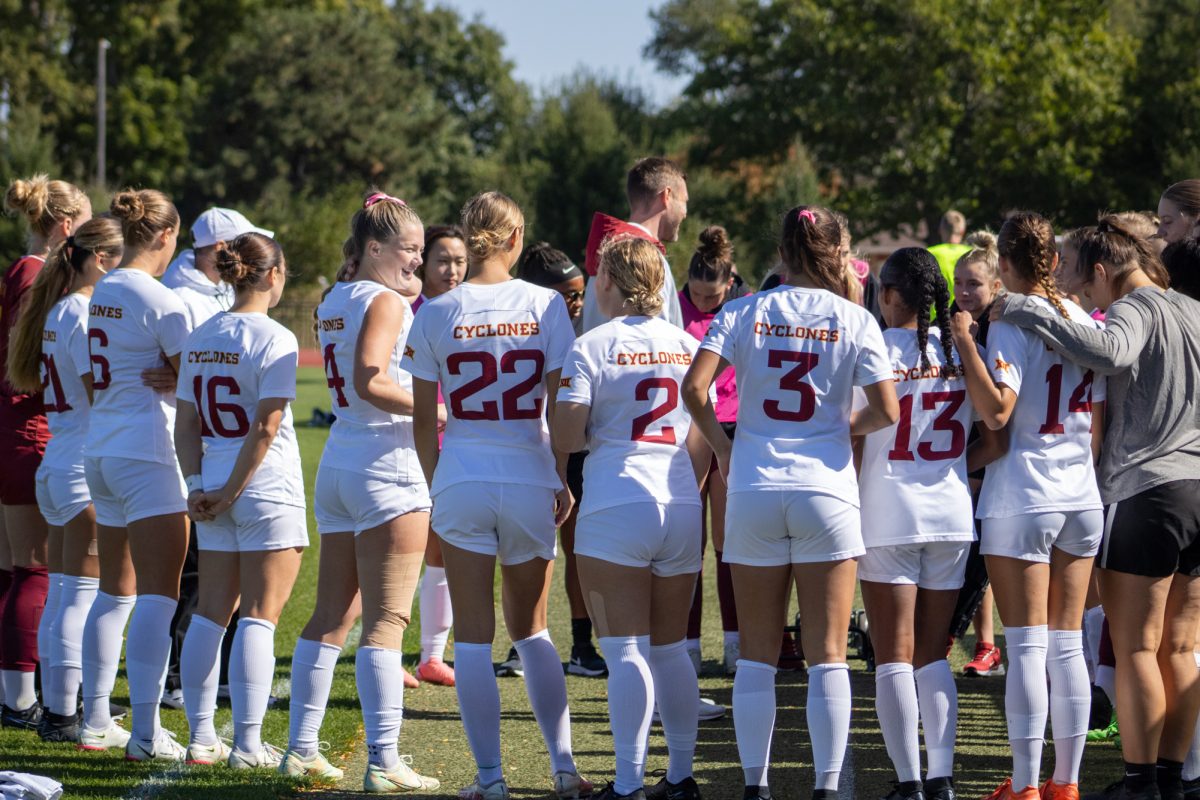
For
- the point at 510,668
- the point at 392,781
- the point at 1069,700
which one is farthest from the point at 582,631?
the point at 1069,700

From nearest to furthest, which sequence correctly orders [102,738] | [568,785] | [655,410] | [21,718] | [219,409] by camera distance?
1. [655,410]
2. [568,785]
3. [219,409]
4. [102,738]
5. [21,718]

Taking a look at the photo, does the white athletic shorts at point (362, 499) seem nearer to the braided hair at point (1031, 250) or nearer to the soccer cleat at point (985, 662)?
the braided hair at point (1031, 250)

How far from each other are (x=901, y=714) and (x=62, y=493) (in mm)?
3546

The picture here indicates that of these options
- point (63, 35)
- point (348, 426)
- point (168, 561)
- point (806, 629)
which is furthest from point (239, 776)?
point (63, 35)

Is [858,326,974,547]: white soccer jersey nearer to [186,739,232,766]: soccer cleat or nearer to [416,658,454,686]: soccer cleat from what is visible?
[186,739,232,766]: soccer cleat

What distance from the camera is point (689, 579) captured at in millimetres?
4602

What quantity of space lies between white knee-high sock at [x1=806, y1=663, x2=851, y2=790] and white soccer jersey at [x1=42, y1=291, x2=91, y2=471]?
127 inches

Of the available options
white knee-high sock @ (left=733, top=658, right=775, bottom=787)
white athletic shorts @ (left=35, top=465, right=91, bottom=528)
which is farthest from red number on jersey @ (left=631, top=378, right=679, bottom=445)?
white athletic shorts @ (left=35, top=465, right=91, bottom=528)

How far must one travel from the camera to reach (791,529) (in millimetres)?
4301

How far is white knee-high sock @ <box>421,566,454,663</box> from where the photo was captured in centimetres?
692

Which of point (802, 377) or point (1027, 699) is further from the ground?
point (802, 377)

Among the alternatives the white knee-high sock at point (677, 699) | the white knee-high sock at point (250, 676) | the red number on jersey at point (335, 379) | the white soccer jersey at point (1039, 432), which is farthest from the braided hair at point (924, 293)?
the white knee-high sock at point (250, 676)

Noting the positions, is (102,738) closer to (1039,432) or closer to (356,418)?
(356,418)

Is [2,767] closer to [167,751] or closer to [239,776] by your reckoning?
[167,751]
